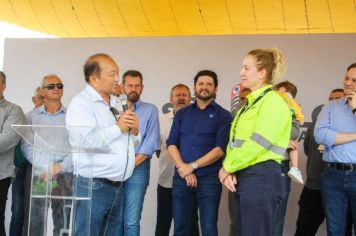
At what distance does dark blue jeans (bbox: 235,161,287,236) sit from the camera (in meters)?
3.01

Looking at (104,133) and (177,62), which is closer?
(104,133)

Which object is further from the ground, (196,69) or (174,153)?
(196,69)

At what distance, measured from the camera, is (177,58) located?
21.2ft

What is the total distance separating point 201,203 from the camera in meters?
4.26

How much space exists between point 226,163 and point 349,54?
3478 mm

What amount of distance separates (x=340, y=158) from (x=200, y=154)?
3.38 feet

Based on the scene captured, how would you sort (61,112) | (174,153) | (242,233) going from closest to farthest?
(242,233), (174,153), (61,112)

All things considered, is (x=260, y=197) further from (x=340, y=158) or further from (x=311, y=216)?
(x=311, y=216)

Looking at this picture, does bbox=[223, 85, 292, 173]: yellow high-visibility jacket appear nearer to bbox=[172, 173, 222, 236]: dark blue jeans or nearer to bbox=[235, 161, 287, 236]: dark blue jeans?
bbox=[235, 161, 287, 236]: dark blue jeans

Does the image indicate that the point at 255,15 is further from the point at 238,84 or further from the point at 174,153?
the point at 174,153

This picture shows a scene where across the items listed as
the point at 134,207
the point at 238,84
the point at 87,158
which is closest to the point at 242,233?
the point at 87,158

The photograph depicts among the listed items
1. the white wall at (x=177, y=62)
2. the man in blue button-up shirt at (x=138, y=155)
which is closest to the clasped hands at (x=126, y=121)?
the man in blue button-up shirt at (x=138, y=155)

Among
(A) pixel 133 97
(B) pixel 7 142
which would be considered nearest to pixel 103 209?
(B) pixel 7 142

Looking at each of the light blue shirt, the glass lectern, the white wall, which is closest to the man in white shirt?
the light blue shirt
